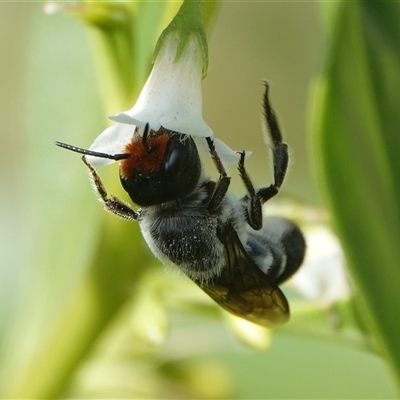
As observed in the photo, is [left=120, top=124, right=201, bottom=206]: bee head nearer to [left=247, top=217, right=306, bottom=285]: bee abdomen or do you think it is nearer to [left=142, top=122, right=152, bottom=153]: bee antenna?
[left=142, top=122, right=152, bottom=153]: bee antenna

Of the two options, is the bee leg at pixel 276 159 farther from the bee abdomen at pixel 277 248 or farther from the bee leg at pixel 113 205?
the bee leg at pixel 113 205

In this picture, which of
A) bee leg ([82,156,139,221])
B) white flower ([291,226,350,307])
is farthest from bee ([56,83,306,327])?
white flower ([291,226,350,307])

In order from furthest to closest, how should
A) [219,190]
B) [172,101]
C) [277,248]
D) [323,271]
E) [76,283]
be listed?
[76,283] < [323,271] < [277,248] < [219,190] < [172,101]

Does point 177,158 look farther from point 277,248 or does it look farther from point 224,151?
point 277,248

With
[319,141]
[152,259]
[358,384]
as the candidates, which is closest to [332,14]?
[319,141]

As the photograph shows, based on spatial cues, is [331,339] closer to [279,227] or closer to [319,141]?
[279,227]

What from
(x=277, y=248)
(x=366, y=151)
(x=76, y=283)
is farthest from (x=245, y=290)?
(x=76, y=283)
